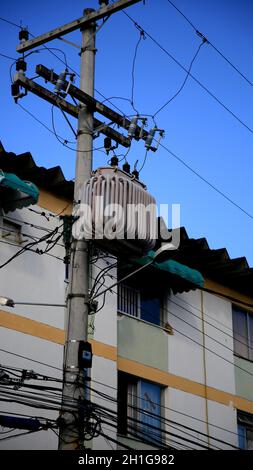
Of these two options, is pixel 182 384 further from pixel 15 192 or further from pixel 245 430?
pixel 15 192

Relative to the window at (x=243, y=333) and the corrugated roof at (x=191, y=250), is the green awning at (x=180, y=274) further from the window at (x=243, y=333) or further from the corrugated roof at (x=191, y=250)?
the window at (x=243, y=333)

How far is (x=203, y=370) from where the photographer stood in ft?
75.9

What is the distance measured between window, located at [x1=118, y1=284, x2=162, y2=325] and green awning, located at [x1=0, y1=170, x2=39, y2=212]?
15.3 feet

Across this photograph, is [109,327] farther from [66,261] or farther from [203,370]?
[66,261]

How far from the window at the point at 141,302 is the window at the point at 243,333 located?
131 inches

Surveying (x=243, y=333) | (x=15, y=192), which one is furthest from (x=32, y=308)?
(x=243, y=333)

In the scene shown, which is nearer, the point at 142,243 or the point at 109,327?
the point at 142,243

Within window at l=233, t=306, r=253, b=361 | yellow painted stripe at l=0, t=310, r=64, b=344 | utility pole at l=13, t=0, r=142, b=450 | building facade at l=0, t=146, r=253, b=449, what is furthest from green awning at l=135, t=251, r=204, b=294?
utility pole at l=13, t=0, r=142, b=450

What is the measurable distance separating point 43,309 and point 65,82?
597 centimetres

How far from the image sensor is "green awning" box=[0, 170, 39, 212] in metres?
17.2

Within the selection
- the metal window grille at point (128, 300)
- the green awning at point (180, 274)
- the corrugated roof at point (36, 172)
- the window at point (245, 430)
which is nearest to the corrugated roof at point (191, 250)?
the corrugated roof at point (36, 172)

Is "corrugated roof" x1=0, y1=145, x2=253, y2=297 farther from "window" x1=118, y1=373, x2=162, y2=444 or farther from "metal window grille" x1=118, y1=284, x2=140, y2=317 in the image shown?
"window" x1=118, y1=373, x2=162, y2=444
